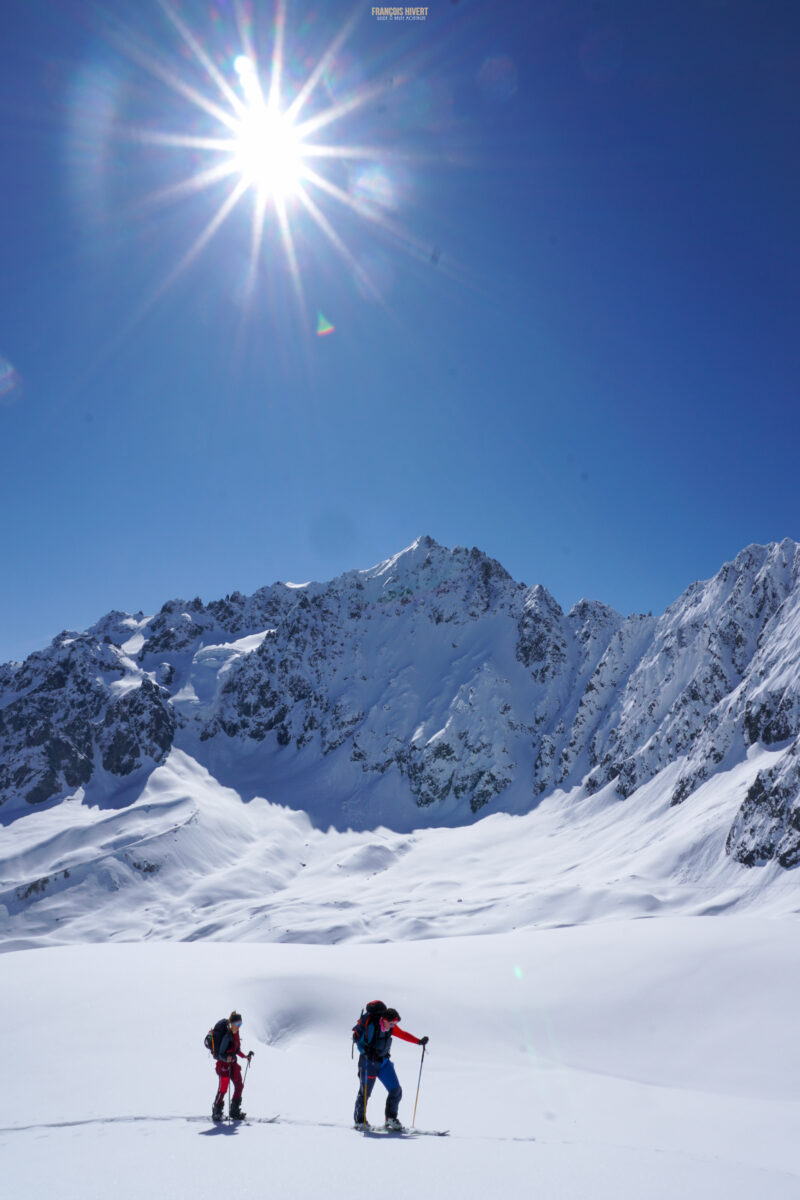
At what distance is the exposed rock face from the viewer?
100 meters

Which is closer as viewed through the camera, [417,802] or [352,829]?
[352,829]

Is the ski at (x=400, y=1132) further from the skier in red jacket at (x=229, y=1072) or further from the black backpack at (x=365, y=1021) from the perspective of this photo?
the skier in red jacket at (x=229, y=1072)

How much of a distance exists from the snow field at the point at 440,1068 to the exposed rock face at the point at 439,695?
6814cm

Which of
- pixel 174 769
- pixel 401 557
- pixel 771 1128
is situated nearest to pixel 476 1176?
pixel 771 1128

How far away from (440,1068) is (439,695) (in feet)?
465

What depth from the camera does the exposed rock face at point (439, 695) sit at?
100 m

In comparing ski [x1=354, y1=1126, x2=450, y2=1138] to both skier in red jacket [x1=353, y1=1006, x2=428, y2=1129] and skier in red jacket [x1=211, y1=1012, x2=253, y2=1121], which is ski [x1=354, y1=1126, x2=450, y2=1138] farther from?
skier in red jacket [x1=211, y1=1012, x2=253, y2=1121]

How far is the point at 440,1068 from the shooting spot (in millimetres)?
15609

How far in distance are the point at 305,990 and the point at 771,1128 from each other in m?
13.3

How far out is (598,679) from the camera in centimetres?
13488

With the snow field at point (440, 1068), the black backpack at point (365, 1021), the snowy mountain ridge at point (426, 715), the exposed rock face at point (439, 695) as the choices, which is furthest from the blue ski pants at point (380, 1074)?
the exposed rock face at point (439, 695)

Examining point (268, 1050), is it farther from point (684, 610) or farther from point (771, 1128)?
point (684, 610)

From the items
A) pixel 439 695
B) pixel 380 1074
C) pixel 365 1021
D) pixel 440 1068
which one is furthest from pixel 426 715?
pixel 380 1074

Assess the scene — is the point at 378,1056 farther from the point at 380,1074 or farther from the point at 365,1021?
the point at 365,1021
